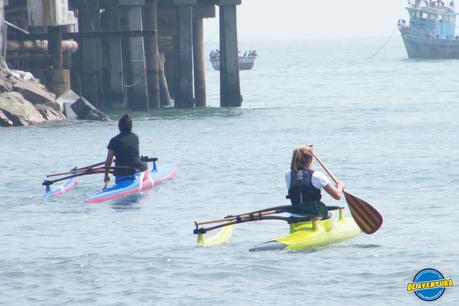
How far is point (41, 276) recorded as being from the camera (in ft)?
52.4

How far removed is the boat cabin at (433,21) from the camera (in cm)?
11681

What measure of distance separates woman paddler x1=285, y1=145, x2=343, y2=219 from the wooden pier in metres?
23.2

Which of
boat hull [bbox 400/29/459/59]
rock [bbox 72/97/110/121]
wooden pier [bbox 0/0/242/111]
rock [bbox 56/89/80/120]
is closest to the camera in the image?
rock [bbox 56/89/80/120]

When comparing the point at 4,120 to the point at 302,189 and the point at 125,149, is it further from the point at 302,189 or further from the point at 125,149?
the point at 302,189

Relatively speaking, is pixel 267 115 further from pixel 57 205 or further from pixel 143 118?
pixel 57 205

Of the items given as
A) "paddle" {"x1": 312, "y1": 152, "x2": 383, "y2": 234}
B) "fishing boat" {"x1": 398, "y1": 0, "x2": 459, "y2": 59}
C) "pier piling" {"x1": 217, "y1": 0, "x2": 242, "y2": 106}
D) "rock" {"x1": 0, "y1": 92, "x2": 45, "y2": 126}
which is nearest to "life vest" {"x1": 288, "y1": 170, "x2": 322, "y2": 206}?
"paddle" {"x1": 312, "y1": 152, "x2": 383, "y2": 234}

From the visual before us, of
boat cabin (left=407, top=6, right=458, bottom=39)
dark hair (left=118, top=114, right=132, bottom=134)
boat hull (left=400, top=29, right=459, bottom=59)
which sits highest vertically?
dark hair (left=118, top=114, right=132, bottom=134)

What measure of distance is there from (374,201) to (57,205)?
5715 mm

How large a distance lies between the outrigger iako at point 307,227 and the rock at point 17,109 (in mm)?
18944

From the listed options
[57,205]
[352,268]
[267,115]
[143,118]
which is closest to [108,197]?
[57,205]

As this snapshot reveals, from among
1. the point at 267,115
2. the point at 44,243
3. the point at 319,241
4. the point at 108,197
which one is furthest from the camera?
the point at 267,115

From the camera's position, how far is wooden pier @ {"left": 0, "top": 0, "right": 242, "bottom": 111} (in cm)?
4041
